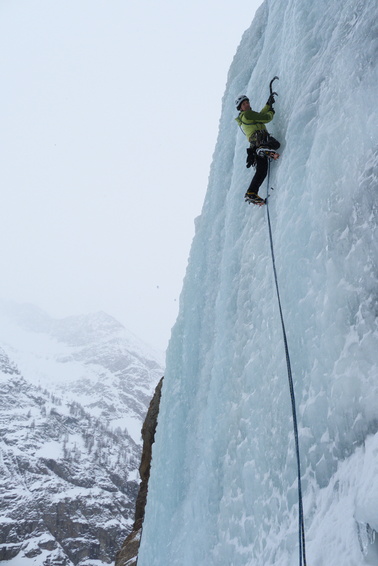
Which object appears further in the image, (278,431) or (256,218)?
(256,218)

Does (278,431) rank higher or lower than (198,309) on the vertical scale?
lower

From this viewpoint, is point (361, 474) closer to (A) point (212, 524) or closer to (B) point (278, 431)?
(B) point (278, 431)

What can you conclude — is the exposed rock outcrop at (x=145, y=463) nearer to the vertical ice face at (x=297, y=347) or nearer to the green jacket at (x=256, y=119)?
the vertical ice face at (x=297, y=347)

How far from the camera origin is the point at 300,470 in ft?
8.80

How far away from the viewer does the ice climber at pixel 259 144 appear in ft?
13.6

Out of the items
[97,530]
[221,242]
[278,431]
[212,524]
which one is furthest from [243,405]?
[97,530]

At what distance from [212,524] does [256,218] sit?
2857 millimetres

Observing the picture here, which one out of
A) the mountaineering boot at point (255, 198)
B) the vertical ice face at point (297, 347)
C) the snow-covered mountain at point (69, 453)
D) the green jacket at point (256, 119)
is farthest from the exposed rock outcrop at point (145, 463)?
the snow-covered mountain at point (69, 453)

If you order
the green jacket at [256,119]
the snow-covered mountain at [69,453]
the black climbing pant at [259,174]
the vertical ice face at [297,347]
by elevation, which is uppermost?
the green jacket at [256,119]

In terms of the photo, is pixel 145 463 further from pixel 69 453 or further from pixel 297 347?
pixel 69 453

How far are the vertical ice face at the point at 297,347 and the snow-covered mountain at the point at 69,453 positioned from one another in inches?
2572

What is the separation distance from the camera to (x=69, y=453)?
8256 cm

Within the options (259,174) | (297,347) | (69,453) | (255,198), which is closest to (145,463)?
(255,198)

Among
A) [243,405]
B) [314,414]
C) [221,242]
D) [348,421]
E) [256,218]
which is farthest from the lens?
[221,242]
